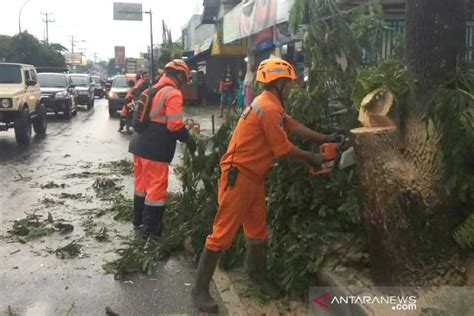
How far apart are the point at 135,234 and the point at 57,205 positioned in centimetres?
186

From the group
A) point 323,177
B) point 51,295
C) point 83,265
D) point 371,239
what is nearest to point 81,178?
point 83,265

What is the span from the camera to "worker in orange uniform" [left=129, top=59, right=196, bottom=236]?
5.43m

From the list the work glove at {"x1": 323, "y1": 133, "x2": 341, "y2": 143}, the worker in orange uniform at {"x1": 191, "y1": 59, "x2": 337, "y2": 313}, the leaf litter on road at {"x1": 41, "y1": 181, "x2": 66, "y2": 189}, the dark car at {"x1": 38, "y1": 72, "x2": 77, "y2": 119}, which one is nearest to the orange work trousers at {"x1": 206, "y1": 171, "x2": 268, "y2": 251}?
the worker in orange uniform at {"x1": 191, "y1": 59, "x2": 337, "y2": 313}

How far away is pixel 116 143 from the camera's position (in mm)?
13906

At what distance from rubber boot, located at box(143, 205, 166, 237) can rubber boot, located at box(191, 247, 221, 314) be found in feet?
5.17

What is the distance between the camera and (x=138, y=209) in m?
6.08

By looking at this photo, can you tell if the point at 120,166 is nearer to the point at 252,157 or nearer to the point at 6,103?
the point at 6,103

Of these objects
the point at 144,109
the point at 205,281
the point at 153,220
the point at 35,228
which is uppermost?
the point at 144,109

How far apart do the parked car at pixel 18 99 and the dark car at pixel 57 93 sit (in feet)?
17.5

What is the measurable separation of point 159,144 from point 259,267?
1.86 metres

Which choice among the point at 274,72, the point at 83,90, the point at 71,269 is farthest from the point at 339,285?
the point at 83,90

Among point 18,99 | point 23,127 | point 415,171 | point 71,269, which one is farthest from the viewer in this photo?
point 23,127

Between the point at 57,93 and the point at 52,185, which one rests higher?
the point at 57,93

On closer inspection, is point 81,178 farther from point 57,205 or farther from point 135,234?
point 135,234
